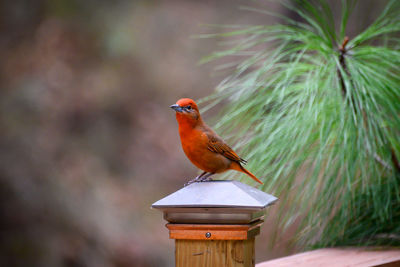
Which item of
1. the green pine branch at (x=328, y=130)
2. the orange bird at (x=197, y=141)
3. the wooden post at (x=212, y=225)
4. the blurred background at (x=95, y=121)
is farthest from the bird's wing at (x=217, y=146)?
the blurred background at (x=95, y=121)

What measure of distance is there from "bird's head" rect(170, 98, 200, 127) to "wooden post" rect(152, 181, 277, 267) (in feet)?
0.42

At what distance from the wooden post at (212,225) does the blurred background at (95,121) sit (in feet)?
7.37

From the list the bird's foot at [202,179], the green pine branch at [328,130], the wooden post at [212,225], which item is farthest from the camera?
the green pine branch at [328,130]

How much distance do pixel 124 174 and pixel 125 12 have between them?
39.5 inches

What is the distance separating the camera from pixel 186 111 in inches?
32.4

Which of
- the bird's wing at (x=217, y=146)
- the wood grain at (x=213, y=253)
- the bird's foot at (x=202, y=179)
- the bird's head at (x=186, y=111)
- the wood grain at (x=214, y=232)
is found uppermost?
the bird's head at (x=186, y=111)

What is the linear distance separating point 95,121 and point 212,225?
2.53m

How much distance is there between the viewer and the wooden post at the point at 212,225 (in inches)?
28.8

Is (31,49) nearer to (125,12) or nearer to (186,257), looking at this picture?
(125,12)

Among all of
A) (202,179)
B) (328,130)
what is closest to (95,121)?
(328,130)

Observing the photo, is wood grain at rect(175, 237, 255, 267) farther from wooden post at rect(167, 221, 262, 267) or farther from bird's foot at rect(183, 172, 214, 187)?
bird's foot at rect(183, 172, 214, 187)

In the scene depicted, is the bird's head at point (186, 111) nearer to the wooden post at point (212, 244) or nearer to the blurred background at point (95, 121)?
the wooden post at point (212, 244)

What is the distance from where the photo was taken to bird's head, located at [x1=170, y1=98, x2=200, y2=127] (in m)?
0.82

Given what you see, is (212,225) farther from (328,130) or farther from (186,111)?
(328,130)
